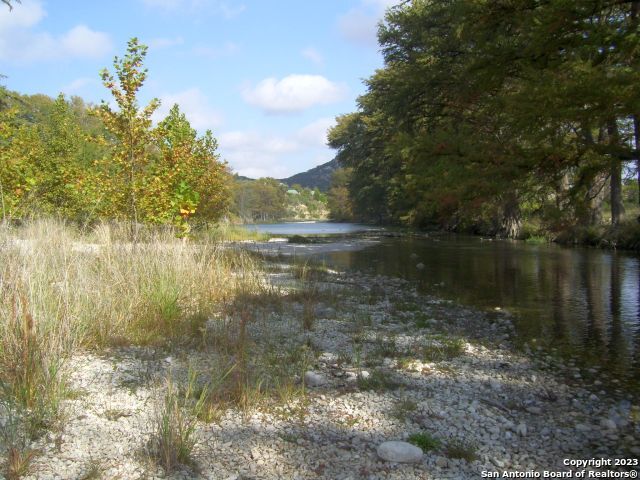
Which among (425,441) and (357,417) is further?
(357,417)

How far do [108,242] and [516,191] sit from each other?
8440 mm

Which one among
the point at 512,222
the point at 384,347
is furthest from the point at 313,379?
the point at 512,222

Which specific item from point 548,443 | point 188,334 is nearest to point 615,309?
point 548,443

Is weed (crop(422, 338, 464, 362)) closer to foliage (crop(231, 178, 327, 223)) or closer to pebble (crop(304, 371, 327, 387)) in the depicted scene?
pebble (crop(304, 371, 327, 387))

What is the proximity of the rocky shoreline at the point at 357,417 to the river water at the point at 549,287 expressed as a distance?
121cm

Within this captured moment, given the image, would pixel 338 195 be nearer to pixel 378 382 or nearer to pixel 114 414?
pixel 378 382

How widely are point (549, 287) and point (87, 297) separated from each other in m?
10.5

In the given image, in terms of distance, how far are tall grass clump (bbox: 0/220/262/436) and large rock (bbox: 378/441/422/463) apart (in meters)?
2.59

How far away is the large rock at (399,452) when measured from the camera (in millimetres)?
3540

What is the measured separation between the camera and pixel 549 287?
11.6 m

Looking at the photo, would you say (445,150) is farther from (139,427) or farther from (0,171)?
(0,171)

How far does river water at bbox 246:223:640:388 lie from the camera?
6895 millimetres

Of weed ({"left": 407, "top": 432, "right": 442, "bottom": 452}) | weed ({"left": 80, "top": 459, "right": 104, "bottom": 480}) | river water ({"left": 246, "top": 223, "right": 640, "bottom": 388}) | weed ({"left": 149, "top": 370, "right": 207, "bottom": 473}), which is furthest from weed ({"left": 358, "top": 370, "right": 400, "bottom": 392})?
river water ({"left": 246, "top": 223, "right": 640, "bottom": 388})

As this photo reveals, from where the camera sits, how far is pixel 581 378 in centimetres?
550
